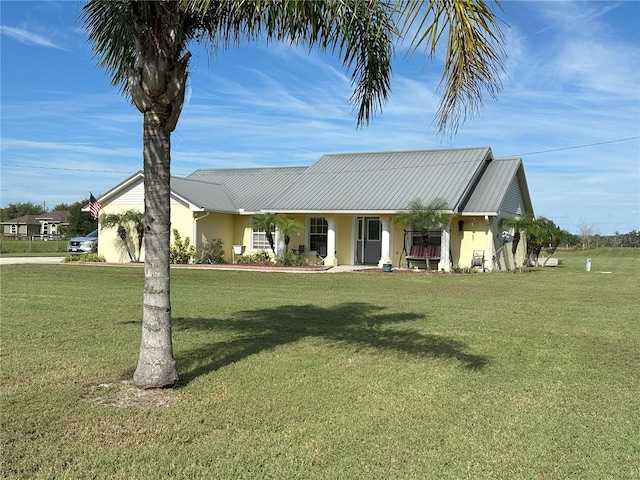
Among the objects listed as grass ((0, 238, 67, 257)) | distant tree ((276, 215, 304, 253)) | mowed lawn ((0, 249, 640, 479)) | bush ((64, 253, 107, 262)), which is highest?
distant tree ((276, 215, 304, 253))

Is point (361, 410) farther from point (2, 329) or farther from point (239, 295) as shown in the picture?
point (239, 295)

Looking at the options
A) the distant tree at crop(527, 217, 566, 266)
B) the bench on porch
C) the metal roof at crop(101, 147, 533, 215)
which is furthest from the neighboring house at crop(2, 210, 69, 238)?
the distant tree at crop(527, 217, 566, 266)

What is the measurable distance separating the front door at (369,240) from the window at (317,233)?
1.56 metres

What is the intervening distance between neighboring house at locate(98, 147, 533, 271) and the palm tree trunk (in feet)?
55.2

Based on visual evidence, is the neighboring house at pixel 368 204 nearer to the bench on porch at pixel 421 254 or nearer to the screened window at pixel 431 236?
the screened window at pixel 431 236

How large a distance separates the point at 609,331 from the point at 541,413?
16.6 ft

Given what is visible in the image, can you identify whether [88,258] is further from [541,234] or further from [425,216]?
[541,234]

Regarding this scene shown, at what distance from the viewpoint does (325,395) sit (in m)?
5.45

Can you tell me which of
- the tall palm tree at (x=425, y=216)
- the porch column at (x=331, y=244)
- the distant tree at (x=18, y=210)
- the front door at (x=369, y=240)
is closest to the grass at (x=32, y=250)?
the porch column at (x=331, y=244)

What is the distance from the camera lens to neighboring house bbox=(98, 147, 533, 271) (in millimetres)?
22562

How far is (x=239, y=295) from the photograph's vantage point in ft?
44.3

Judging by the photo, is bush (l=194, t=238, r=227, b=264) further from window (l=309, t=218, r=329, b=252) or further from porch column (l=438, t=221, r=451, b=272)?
porch column (l=438, t=221, r=451, b=272)

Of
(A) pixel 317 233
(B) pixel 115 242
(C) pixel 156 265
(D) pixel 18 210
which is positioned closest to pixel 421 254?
(A) pixel 317 233

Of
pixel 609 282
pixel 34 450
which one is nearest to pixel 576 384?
pixel 34 450
